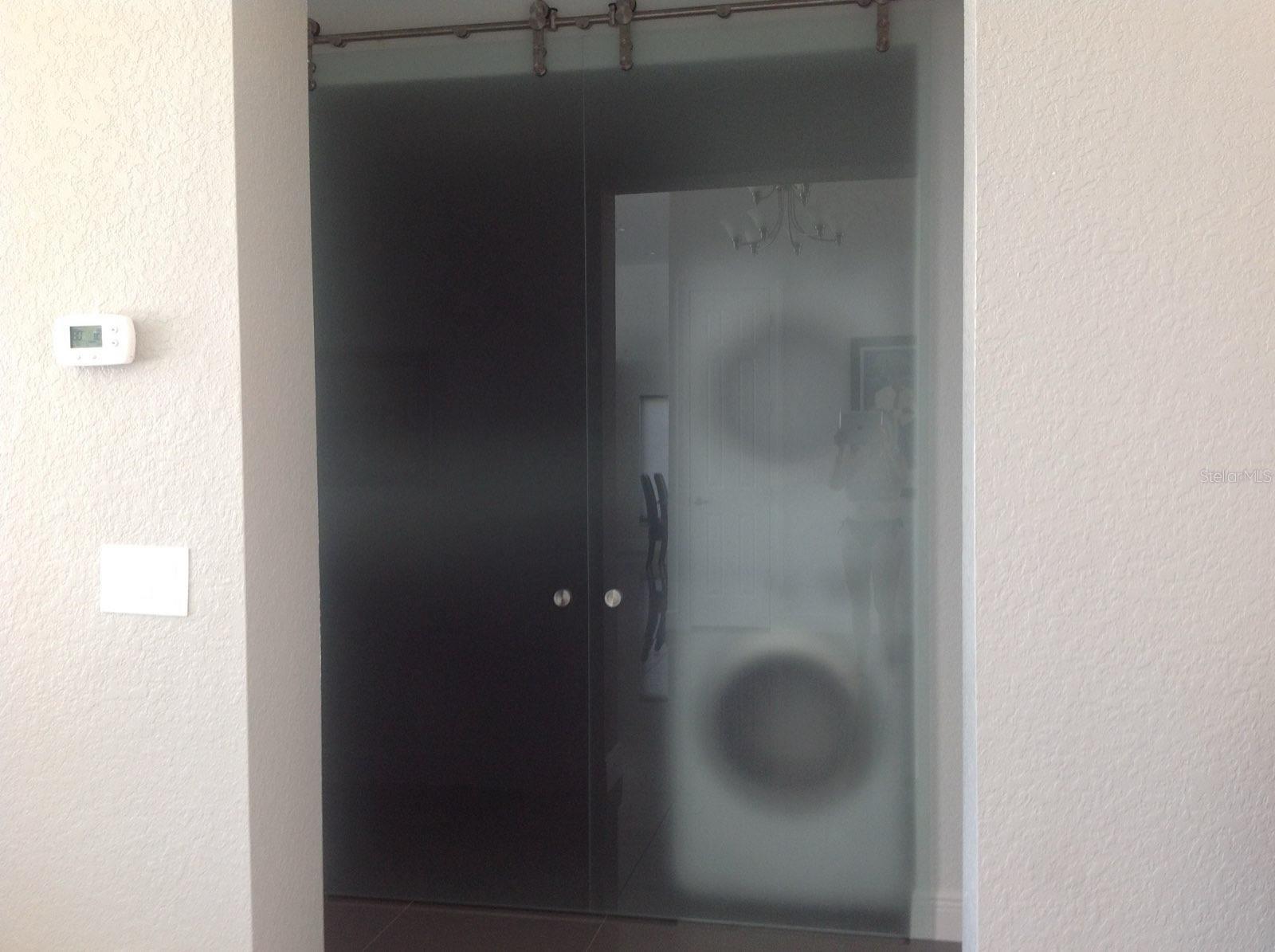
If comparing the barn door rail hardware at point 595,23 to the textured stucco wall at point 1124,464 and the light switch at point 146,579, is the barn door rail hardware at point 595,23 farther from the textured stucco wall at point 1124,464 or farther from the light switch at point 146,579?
the light switch at point 146,579

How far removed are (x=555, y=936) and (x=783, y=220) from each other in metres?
2.10

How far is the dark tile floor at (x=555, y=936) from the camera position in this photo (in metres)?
3.09

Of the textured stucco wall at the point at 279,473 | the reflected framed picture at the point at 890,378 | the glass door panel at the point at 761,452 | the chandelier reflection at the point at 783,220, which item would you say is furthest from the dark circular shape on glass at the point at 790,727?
the textured stucco wall at the point at 279,473

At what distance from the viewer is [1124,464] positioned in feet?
5.85

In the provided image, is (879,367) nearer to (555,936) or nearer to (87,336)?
(555,936)

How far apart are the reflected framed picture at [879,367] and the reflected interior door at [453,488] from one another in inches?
30.5

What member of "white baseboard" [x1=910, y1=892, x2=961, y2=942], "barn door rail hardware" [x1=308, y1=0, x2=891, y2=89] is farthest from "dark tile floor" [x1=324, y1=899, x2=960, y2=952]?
"barn door rail hardware" [x1=308, y1=0, x2=891, y2=89]

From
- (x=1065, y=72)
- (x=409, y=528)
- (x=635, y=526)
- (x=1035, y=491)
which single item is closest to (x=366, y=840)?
(x=409, y=528)

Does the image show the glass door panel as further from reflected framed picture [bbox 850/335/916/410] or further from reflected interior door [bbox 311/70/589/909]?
reflected interior door [bbox 311/70/589/909]

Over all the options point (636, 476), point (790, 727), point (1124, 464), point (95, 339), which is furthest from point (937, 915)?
point (95, 339)

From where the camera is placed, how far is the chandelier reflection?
313cm

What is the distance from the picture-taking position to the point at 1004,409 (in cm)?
180

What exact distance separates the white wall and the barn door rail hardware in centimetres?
113

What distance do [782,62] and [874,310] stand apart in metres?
0.73
